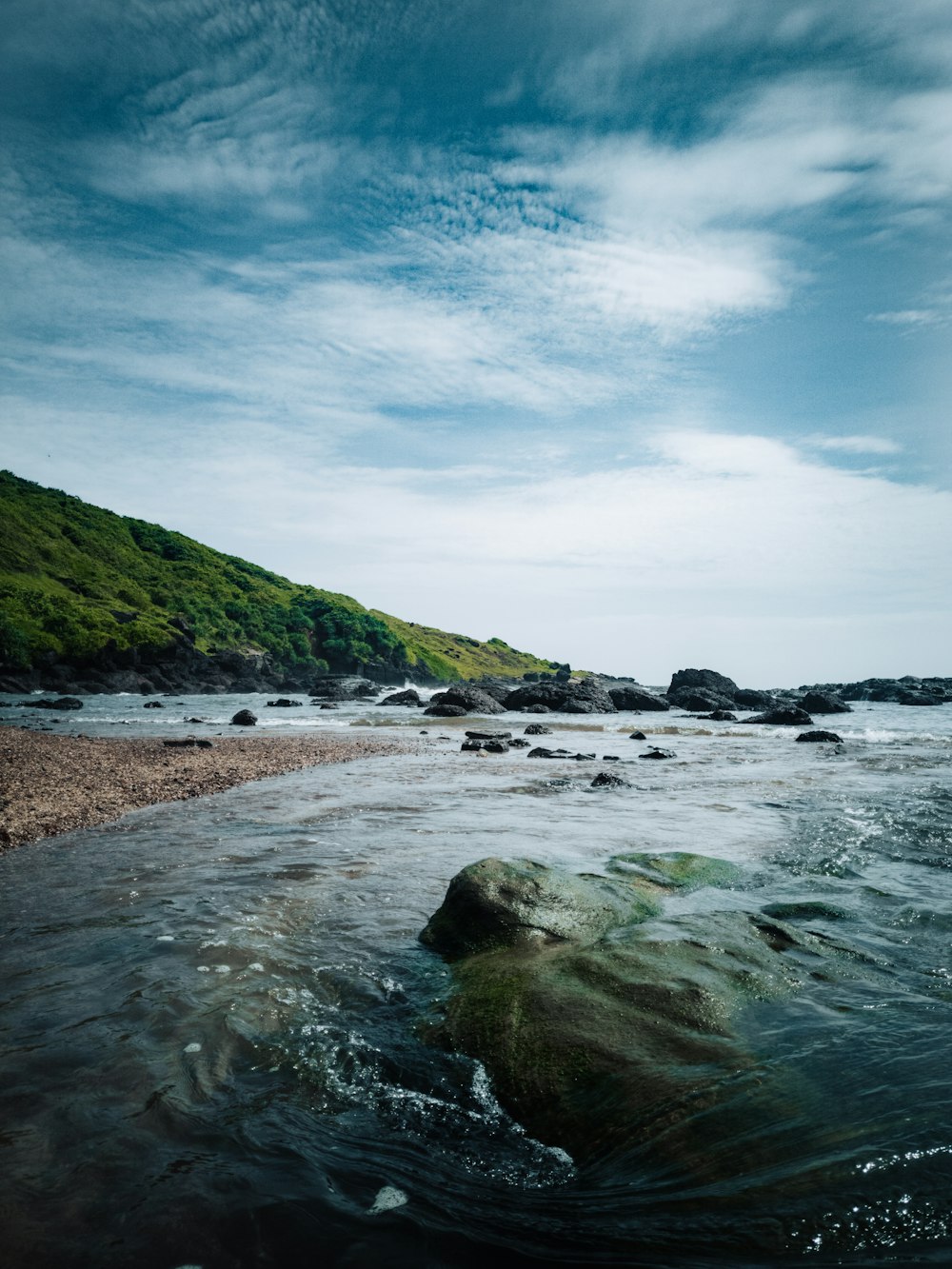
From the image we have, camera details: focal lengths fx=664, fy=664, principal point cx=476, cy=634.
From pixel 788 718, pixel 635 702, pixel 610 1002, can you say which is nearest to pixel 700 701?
pixel 635 702

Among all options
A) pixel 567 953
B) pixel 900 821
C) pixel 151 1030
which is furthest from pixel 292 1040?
pixel 900 821

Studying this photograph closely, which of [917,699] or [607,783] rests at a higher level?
[917,699]

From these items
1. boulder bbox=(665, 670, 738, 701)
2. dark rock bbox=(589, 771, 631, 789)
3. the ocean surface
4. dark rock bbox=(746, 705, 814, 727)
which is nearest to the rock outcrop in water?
the ocean surface

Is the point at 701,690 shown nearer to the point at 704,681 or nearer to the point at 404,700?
the point at 704,681

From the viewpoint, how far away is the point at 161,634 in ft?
294

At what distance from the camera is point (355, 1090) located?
4.37 meters

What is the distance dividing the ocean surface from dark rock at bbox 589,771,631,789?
802 cm

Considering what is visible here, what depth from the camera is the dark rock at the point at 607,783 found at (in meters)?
18.3

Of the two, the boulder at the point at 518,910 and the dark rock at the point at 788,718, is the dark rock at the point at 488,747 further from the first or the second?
the dark rock at the point at 788,718

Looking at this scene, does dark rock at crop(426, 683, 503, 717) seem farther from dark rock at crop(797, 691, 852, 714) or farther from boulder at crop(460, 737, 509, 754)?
dark rock at crop(797, 691, 852, 714)

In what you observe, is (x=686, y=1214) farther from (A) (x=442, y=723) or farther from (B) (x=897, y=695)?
(B) (x=897, y=695)

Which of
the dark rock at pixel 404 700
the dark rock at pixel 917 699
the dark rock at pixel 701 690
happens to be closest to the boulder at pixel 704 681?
the dark rock at pixel 701 690

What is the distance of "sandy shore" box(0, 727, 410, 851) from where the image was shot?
1220 cm

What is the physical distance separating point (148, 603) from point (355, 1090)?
409 feet
